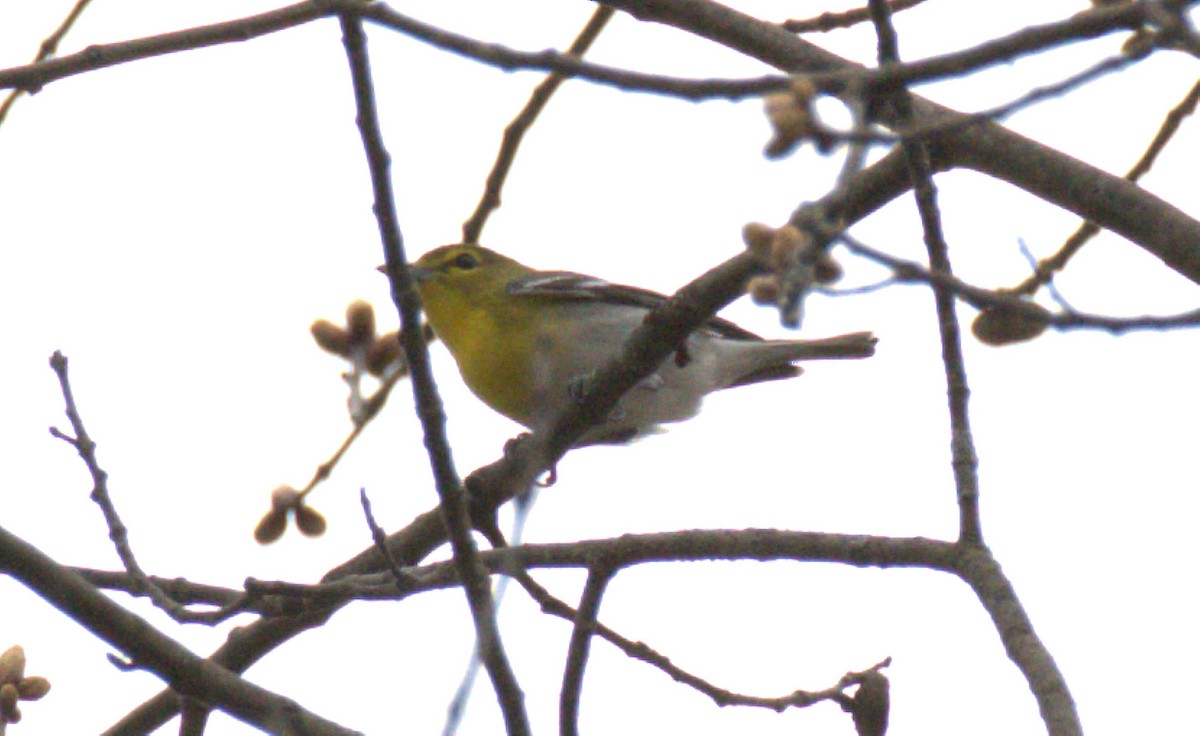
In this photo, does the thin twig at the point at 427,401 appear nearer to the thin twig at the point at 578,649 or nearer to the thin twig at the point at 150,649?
the thin twig at the point at 150,649

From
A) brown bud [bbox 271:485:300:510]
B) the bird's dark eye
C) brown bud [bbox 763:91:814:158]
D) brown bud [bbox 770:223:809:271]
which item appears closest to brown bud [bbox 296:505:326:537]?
brown bud [bbox 271:485:300:510]

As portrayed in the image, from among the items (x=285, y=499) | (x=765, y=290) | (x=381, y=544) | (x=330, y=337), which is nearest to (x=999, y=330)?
(x=765, y=290)

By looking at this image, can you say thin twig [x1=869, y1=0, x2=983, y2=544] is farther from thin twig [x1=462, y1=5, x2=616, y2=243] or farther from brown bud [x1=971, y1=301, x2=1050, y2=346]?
thin twig [x1=462, y1=5, x2=616, y2=243]

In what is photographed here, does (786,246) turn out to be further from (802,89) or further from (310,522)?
(310,522)

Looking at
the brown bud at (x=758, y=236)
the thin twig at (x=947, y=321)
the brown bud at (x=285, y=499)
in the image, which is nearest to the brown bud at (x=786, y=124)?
the brown bud at (x=758, y=236)

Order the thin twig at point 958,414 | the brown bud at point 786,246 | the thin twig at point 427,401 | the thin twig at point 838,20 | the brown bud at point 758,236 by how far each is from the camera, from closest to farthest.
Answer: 1. the brown bud at point 786,246
2. the brown bud at point 758,236
3. the thin twig at point 427,401
4. the thin twig at point 958,414
5. the thin twig at point 838,20
